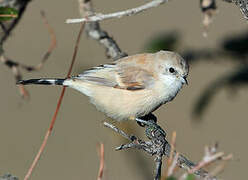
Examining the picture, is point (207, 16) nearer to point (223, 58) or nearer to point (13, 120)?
point (223, 58)

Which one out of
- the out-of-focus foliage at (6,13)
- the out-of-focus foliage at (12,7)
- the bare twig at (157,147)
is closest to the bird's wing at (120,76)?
the bare twig at (157,147)

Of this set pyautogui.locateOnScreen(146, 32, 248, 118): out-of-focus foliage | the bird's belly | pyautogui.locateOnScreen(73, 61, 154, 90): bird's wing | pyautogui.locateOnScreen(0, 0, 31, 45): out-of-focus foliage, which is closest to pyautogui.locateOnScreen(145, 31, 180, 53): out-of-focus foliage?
pyautogui.locateOnScreen(146, 32, 248, 118): out-of-focus foliage

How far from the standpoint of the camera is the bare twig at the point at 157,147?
6.30 feet

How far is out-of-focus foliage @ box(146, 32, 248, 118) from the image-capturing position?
12.6ft

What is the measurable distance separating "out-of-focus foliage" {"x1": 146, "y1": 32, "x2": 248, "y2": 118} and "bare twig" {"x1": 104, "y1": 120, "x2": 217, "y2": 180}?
842 mm

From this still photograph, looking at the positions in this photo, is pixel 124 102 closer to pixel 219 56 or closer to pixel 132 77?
pixel 132 77

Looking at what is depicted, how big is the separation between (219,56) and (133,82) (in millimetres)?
770

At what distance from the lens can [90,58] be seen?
574 cm

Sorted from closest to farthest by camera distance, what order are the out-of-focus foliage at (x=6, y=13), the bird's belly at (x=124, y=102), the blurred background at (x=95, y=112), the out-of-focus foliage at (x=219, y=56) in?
the out-of-focus foliage at (x=6, y=13), the bird's belly at (x=124, y=102), the out-of-focus foliage at (x=219, y=56), the blurred background at (x=95, y=112)

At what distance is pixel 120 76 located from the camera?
3.74 m

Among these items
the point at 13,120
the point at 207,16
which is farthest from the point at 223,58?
the point at 13,120

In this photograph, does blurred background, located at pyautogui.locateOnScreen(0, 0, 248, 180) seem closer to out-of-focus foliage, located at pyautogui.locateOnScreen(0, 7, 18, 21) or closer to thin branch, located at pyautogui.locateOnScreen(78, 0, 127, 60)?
thin branch, located at pyautogui.locateOnScreen(78, 0, 127, 60)

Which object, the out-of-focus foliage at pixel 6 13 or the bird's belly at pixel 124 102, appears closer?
the out-of-focus foliage at pixel 6 13

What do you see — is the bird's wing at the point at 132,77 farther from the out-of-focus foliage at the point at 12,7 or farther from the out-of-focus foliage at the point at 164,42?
the out-of-focus foliage at the point at 12,7
